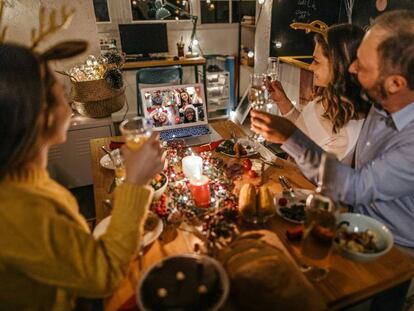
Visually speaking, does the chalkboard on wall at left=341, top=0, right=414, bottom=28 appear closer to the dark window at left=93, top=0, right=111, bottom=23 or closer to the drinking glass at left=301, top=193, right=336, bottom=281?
the drinking glass at left=301, top=193, right=336, bottom=281

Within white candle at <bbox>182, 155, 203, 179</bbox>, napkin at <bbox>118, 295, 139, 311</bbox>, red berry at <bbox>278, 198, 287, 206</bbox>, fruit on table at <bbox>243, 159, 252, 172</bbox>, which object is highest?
white candle at <bbox>182, 155, 203, 179</bbox>

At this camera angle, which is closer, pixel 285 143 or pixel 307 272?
pixel 307 272

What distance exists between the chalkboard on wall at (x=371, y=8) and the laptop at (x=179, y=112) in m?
2.36

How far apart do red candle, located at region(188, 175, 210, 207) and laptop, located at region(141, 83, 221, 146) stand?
0.67 meters

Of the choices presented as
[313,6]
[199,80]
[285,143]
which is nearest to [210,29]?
[199,80]

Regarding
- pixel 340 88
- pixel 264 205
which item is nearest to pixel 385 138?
pixel 340 88

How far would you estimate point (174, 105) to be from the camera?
1.90m

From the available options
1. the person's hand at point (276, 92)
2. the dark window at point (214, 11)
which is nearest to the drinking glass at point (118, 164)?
the person's hand at point (276, 92)

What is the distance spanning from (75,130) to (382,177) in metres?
2.16

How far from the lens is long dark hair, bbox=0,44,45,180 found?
2.33 feet

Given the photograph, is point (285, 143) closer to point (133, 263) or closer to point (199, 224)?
point (199, 224)

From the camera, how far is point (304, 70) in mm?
3156

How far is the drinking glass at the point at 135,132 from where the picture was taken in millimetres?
1019

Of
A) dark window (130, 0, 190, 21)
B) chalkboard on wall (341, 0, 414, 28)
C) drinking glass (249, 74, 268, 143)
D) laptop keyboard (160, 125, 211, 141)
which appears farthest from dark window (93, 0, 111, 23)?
drinking glass (249, 74, 268, 143)
